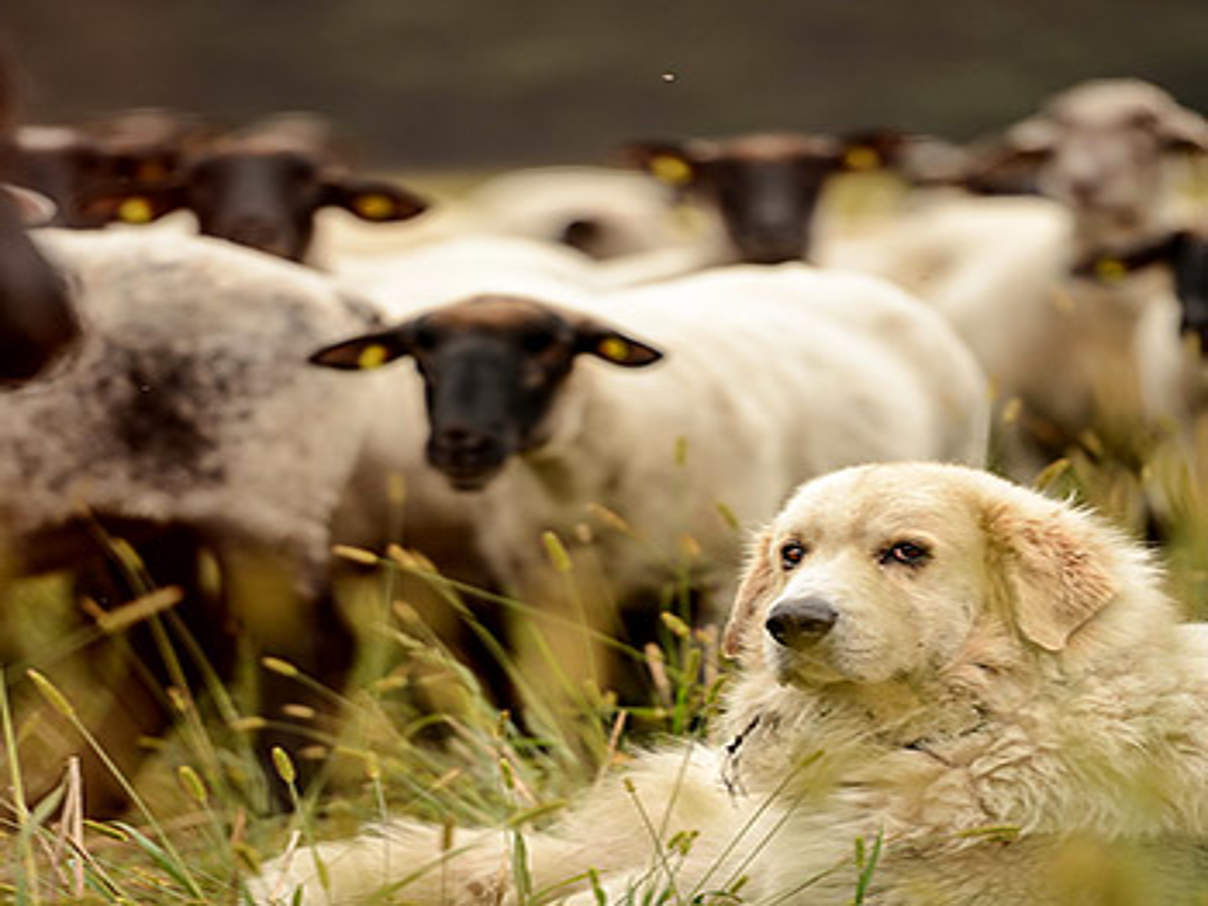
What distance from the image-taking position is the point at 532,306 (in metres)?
5.01

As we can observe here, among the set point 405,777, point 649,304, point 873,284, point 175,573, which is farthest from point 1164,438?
point 405,777

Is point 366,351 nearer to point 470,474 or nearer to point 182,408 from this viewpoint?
point 470,474

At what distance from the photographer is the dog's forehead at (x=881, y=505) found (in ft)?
9.00

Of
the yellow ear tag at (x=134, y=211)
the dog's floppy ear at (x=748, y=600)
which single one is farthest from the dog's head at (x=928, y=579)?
the yellow ear tag at (x=134, y=211)

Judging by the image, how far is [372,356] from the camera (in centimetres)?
475

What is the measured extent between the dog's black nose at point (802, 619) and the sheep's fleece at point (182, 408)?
2.04 m

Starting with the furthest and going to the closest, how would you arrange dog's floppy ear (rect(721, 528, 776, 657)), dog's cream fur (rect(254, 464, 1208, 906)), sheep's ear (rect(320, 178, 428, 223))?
sheep's ear (rect(320, 178, 428, 223))
dog's floppy ear (rect(721, 528, 776, 657))
dog's cream fur (rect(254, 464, 1208, 906))

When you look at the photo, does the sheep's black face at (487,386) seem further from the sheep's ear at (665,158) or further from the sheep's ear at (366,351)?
the sheep's ear at (665,158)

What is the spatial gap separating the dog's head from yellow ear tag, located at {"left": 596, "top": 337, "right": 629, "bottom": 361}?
6.75ft

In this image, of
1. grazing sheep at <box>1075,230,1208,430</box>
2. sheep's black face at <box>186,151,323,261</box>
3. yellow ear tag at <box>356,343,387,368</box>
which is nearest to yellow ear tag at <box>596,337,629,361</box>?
yellow ear tag at <box>356,343,387,368</box>

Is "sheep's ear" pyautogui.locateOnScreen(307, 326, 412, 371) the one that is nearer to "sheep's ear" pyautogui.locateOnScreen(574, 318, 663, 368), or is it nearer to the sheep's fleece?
the sheep's fleece

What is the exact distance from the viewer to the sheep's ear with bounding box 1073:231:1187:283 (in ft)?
22.3

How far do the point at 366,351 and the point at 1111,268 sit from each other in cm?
294

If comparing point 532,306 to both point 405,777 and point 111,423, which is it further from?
point 405,777
